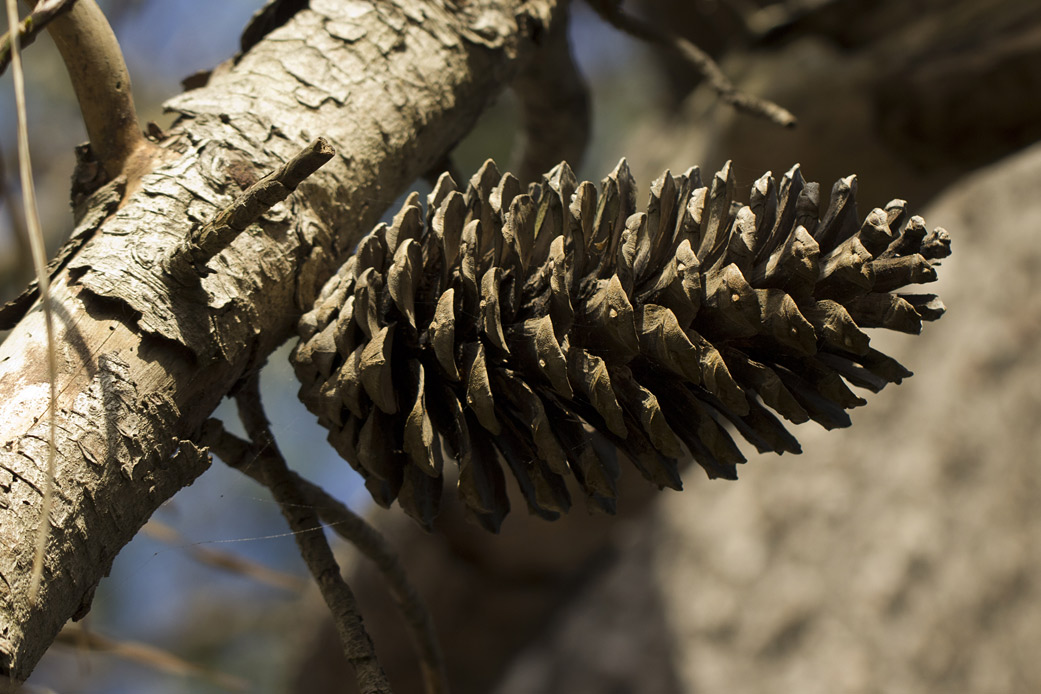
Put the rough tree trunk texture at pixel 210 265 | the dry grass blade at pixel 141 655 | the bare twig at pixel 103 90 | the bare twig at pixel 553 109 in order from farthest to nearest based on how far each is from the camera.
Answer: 1. the bare twig at pixel 553 109
2. the dry grass blade at pixel 141 655
3. the bare twig at pixel 103 90
4. the rough tree trunk texture at pixel 210 265

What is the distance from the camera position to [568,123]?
3.70ft

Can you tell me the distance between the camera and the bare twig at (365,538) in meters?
0.56

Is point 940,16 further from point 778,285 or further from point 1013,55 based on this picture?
point 778,285

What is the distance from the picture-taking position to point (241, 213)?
0.43 m

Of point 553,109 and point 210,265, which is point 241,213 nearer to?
point 210,265

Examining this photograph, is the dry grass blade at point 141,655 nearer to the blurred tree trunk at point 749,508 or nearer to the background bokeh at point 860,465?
the background bokeh at point 860,465

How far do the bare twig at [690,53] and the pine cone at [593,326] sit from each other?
33 cm

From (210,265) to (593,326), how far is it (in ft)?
0.81

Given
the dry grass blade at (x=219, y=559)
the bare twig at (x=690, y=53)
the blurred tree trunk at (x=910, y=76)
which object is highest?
the blurred tree trunk at (x=910, y=76)

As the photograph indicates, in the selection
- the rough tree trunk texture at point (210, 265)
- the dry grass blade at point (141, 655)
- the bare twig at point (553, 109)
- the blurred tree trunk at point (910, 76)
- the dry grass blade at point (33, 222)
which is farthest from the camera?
the blurred tree trunk at point (910, 76)

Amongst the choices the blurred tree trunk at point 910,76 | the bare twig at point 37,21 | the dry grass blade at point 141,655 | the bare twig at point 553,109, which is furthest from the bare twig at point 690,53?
the dry grass blade at point 141,655

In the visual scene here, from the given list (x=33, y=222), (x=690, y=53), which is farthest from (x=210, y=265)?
(x=690, y=53)

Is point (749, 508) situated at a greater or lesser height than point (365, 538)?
lesser

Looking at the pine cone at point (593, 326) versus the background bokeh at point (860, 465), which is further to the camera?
the background bokeh at point (860, 465)
